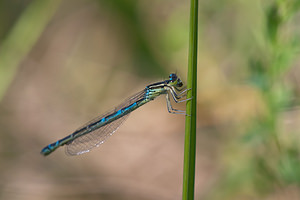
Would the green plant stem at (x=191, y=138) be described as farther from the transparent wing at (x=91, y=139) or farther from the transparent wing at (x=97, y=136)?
the transparent wing at (x=91, y=139)

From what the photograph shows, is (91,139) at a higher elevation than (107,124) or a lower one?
lower

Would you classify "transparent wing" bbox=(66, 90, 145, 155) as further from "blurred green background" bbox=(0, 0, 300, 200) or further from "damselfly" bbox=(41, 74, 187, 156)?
"blurred green background" bbox=(0, 0, 300, 200)

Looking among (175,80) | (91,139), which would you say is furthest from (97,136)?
(175,80)

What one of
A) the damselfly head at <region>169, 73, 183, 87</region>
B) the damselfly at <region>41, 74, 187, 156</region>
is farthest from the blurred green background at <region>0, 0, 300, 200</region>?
the damselfly at <region>41, 74, 187, 156</region>

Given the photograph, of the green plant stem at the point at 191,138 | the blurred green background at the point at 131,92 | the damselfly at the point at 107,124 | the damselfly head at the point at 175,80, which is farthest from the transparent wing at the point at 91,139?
the green plant stem at the point at 191,138

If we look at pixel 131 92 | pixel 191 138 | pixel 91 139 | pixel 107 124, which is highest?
pixel 131 92

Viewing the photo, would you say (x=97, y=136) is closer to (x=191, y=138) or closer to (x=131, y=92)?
(x=191, y=138)

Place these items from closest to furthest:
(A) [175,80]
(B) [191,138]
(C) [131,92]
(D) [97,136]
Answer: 1. (B) [191,138]
2. (A) [175,80]
3. (D) [97,136]
4. (C) [131,92]
